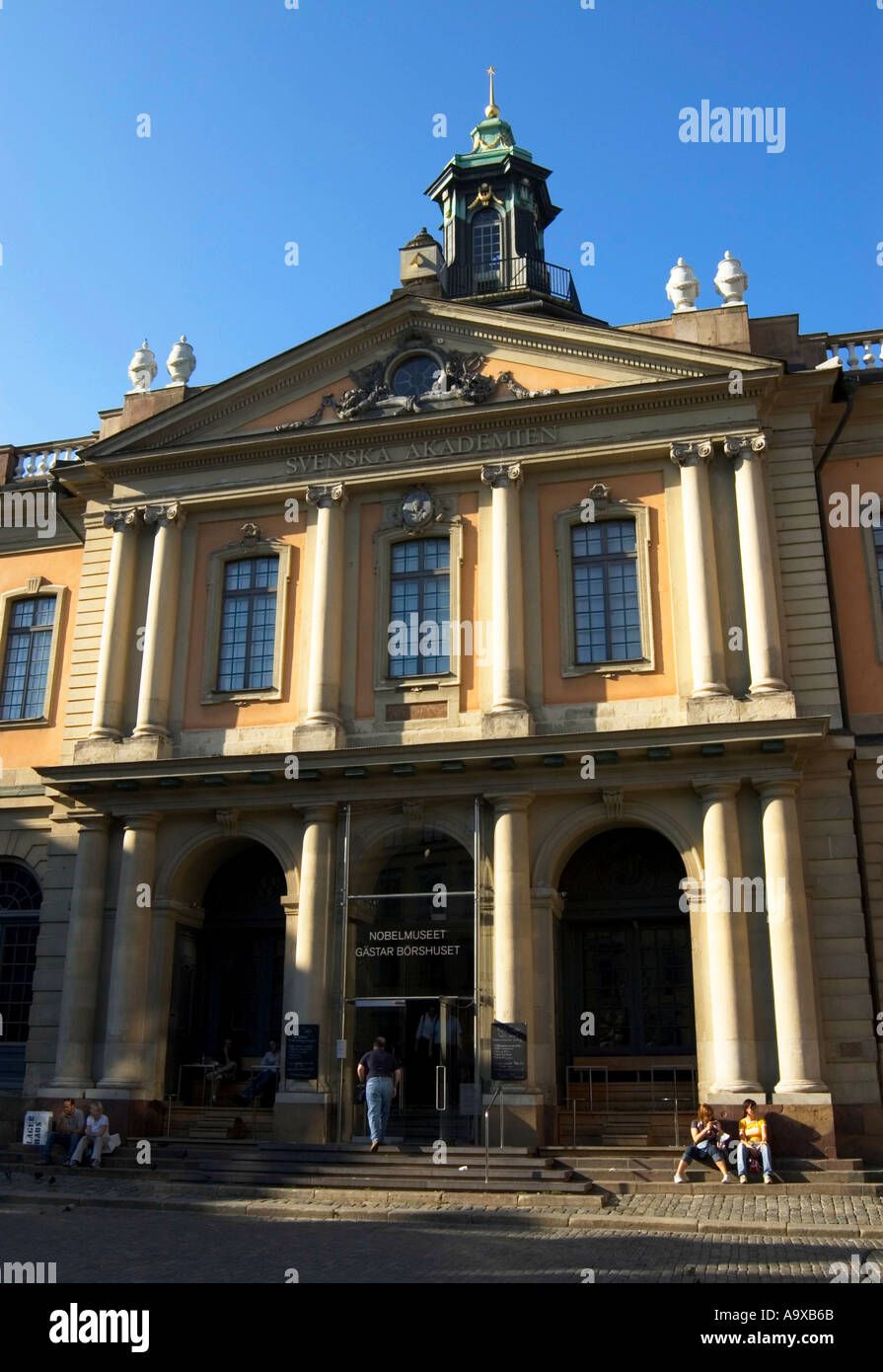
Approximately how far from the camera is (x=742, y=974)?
62.8ft

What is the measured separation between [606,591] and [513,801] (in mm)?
4145

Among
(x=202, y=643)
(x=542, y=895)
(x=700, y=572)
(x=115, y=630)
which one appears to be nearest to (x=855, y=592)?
(x=700, y=572)

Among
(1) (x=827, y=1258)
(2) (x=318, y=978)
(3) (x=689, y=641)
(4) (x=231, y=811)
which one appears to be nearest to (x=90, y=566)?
(4) (x=231, y=811)

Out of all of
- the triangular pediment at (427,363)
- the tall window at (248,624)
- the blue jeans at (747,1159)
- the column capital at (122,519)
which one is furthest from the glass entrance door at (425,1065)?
the triangular pediment at (427,363)

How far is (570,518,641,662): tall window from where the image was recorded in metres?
22.0

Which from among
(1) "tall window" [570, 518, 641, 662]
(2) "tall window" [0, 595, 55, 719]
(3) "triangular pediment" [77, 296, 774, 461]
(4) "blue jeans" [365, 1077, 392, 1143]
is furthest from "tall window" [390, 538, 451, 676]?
(2) "tall window" [0, 595, 55, 719]

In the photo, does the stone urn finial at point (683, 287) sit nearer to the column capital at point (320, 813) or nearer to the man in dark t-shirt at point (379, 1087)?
the column capital at point (320, 813)

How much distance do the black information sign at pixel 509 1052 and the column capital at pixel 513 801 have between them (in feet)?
11.1

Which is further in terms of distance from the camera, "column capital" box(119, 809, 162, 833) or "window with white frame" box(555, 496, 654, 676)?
"column capital" box(119, 809, 162, 833)

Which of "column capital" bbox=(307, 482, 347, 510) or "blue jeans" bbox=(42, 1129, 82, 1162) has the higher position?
"column capital" bbox=(307, 482, 347, 510)

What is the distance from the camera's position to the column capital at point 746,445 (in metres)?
21.8

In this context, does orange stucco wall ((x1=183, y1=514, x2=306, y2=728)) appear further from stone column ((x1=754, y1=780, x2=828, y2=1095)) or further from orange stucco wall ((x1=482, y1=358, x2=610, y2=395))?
stone column ((x1=754, y1=780, x2=828, y2=1095))

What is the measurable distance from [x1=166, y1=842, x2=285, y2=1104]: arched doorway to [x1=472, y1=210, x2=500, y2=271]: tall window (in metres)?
18.6

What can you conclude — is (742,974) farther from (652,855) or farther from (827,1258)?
(827,1258)
